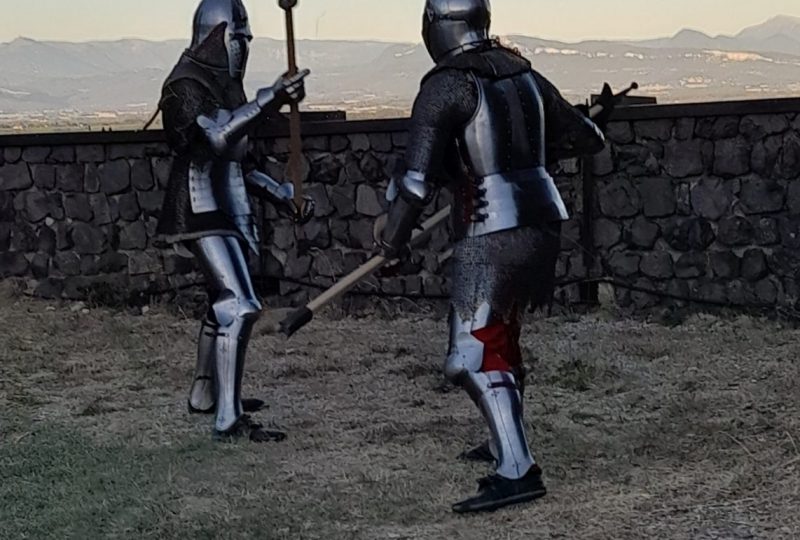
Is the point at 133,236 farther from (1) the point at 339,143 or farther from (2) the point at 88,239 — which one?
(1) the point at 339,143

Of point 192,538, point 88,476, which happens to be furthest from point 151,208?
point 192,538

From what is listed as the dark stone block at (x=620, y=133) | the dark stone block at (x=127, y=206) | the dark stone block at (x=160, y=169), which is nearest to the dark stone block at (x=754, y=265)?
the dark stone block at (x=620, y=133)

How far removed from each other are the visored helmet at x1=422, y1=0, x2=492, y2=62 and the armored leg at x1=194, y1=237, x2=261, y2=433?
142cm

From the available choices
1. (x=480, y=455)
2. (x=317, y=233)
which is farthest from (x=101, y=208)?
(x=480, y=455)

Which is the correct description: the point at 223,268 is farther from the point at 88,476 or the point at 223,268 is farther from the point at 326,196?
the point at 326,196

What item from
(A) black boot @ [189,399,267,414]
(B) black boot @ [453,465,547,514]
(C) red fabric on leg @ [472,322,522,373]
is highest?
(C) red fabric on leg @ [472,322,522,373]

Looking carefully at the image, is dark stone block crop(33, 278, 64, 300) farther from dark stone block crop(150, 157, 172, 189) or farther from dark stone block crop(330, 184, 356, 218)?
dark stone block crop(330, 184, 356, 218)

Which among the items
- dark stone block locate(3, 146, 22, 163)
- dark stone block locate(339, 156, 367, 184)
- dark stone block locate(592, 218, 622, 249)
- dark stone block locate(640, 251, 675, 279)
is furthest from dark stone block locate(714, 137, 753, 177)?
dark stone block locate(3, 146, 22, 163)

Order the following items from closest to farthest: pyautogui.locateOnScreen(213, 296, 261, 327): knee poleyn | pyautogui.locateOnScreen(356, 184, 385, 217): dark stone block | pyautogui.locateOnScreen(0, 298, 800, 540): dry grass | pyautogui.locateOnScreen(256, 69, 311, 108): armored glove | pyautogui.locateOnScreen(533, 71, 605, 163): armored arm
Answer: pyautogui.locateOnScreen(0, 298, 800, 540): dry grass < pyautogui.locateOnScreen(533, 71, 605, 163): armored arm < pyautogui.locateOnScreen(256, 69, 311, 108): armored glove < pyautogui.locateOnScreen(213, 296, 261, 327): knee poleyn < pyautogui.locateOnScreen(356, 184, 385, 217): dark stone block

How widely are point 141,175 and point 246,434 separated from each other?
12.4ft

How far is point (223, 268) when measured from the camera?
4750 millimetres

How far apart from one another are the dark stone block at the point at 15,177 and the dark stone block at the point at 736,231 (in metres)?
5.04

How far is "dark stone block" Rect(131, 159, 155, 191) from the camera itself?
811 cm

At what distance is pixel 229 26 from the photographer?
4.75 metres
